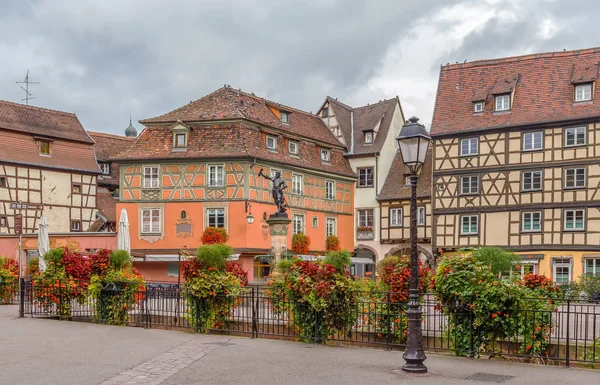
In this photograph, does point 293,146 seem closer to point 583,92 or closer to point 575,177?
point 575,177

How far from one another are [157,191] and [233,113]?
6.04 meters

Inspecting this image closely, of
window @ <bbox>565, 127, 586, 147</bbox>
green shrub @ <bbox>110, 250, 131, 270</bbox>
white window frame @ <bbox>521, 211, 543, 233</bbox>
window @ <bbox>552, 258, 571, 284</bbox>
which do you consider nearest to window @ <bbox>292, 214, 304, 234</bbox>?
white window frame @ <bbox>521, 211, 543, 233</bbox>

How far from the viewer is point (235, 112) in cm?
4100

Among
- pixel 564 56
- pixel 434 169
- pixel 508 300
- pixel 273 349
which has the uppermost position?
pixel 564 56

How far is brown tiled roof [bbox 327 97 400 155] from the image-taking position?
48.1 m

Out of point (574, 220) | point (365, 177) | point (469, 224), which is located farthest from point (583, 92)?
point (365, 177)

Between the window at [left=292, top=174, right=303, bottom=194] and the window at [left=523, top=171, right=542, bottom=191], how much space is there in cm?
1288

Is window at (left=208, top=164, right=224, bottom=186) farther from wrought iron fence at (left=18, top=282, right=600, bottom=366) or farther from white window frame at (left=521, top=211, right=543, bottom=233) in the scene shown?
wrought iron fence at (left=18, top=282, right=600, bottom=366)

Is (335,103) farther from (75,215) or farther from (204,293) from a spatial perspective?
(204,293)

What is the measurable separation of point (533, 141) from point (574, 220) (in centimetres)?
453

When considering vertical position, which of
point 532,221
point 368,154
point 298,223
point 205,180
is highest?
point 368,154

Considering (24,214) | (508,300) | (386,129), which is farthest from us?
(386,129)

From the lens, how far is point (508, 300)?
43.1 feet

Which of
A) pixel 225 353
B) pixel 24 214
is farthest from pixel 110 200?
pixel 225 353
